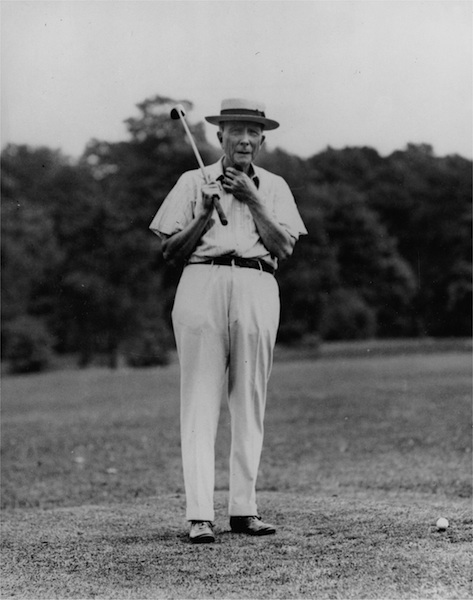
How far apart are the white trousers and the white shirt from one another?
10cm

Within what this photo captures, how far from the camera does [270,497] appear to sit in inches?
273

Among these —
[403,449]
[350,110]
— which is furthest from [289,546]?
[350,110]

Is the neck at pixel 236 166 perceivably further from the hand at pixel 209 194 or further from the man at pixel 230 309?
the hand at pixel 209 194

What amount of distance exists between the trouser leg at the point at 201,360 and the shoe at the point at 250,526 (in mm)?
229

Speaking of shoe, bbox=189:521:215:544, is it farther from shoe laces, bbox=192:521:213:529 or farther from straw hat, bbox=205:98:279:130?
straw hat, bbox=205:98:279:130

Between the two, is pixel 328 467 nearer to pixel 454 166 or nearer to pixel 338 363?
pixel 454 166

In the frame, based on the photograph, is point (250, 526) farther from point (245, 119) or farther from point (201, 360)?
point (245, 119)

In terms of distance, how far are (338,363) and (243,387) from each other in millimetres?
22198

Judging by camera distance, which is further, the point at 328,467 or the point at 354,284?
the point at 354,284

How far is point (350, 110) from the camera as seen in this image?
13.3 m

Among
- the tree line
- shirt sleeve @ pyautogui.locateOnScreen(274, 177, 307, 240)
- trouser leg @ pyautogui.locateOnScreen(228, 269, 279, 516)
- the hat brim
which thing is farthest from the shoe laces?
the tree line

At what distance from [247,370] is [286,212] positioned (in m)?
0.90

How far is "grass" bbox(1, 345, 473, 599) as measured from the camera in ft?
14.2

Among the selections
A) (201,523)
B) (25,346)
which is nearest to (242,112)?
(201,523)
